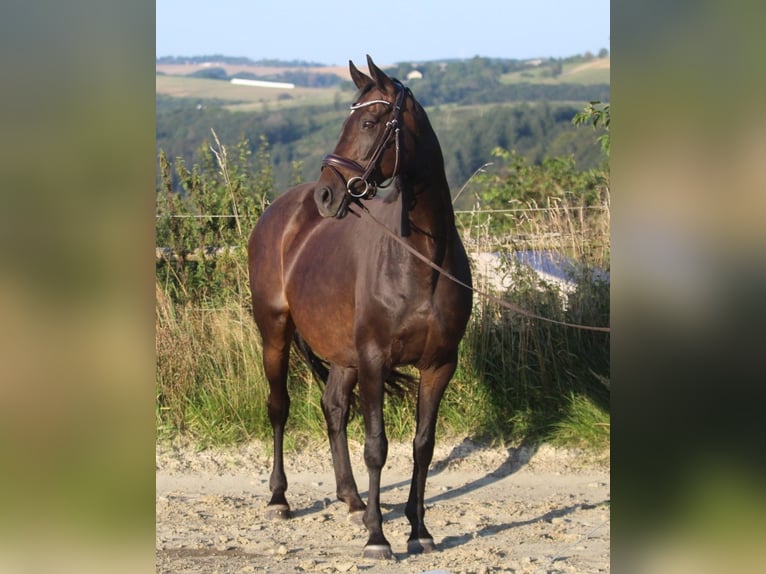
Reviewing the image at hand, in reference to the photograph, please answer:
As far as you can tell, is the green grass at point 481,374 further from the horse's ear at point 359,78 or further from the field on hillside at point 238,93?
the field on hillside at point 238,93

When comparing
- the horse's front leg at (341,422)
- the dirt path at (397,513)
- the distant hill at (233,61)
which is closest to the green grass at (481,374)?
the dirt path at (397,513)

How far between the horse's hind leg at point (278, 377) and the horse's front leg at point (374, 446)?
1.07 m

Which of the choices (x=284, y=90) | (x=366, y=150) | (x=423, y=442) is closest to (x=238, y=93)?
(x=284, y=90)

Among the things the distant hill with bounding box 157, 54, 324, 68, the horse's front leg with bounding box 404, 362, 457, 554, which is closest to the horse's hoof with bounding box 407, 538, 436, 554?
the horse's front leg with bounding box 404, 362, 457, 554

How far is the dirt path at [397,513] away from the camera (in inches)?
193

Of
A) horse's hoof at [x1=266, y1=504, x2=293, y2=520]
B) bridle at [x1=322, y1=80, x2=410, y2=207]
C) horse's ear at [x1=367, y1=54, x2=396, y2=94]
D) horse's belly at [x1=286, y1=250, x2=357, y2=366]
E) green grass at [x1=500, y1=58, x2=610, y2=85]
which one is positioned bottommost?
horse's hoof at [x1=266, y1=504, x2=293, y2=520]

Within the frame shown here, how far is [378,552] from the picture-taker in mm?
4969

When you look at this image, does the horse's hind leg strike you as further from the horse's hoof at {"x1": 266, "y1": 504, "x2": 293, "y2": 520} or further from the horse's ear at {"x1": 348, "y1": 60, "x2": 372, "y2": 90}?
the horse's ear at {"x1": 348, "y1": 60, "x2": 372, "y2": 90}

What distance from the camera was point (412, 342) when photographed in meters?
4.88

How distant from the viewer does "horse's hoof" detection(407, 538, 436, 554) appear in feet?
16.6
